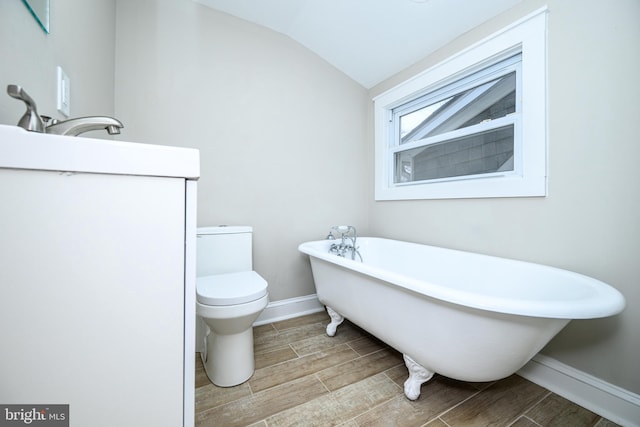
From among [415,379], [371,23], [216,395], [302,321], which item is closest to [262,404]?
[216,395]

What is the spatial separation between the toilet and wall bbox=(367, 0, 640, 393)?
1547mm

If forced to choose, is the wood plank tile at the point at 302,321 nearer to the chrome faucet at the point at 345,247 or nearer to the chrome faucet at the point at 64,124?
the chrome faucet at the point at 345,247

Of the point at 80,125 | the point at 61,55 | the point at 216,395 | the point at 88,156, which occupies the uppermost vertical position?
the point at 61,55

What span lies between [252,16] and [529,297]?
8.48 ft

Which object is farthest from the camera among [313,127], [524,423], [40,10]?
[313,127]

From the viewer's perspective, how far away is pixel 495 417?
108 centimetres

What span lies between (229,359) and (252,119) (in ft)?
5.35

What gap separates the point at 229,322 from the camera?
1195 millimetres

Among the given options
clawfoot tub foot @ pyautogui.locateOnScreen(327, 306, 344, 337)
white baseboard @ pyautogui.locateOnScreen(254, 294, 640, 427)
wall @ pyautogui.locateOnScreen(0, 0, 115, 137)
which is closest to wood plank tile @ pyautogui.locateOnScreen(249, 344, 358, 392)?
clawfoot tub foot @ pyautogui.locateOnScreen(327, 306, 344, 337)

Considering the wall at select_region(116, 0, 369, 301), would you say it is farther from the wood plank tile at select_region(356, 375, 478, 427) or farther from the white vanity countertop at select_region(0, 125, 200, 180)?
the white vanity countertop at select_region(0, 125, 200, 180)

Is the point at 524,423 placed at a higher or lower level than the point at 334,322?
lower

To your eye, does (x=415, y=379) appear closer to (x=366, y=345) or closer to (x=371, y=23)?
(x=366, y=345)

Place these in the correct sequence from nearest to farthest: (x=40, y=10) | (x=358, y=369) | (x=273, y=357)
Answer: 1. (x=40, y=10)
2. (x=358, y=369)
3. (x=273, y=357)

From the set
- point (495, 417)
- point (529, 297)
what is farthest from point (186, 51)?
point (495, 417)
